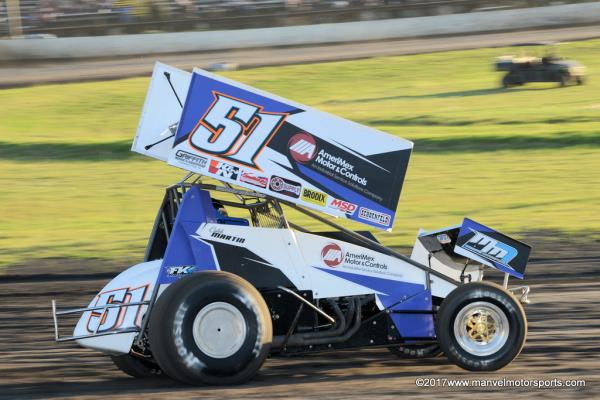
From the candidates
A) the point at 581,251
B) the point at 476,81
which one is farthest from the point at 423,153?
the point at 476,81

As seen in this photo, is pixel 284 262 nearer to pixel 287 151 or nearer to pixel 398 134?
pixel 287 151

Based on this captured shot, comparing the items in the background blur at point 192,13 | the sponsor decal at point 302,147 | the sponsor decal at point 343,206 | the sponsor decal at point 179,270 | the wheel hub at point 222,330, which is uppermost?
the background blur at point 192,13

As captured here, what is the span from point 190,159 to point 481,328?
103 inches

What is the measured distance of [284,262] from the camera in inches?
294

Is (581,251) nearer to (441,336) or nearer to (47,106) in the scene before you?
(441,336)

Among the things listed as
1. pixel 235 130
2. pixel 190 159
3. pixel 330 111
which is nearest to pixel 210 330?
pixel 190 159

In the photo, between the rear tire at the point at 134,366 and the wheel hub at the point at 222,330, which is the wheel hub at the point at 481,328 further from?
the rear tire at the point at 134,366

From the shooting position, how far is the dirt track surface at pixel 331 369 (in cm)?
706

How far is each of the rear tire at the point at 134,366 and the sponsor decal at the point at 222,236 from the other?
52.3 inches

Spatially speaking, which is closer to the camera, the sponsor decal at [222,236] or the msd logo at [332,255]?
the sponsor decal at [222,236]

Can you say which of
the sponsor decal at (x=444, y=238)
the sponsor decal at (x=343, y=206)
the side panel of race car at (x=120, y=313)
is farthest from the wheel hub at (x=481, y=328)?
the side panel of race car at (x=120, y=313)

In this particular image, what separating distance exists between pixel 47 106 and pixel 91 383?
23.1 m

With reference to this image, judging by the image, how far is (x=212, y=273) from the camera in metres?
7.06

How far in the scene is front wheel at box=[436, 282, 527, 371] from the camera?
7.39m
